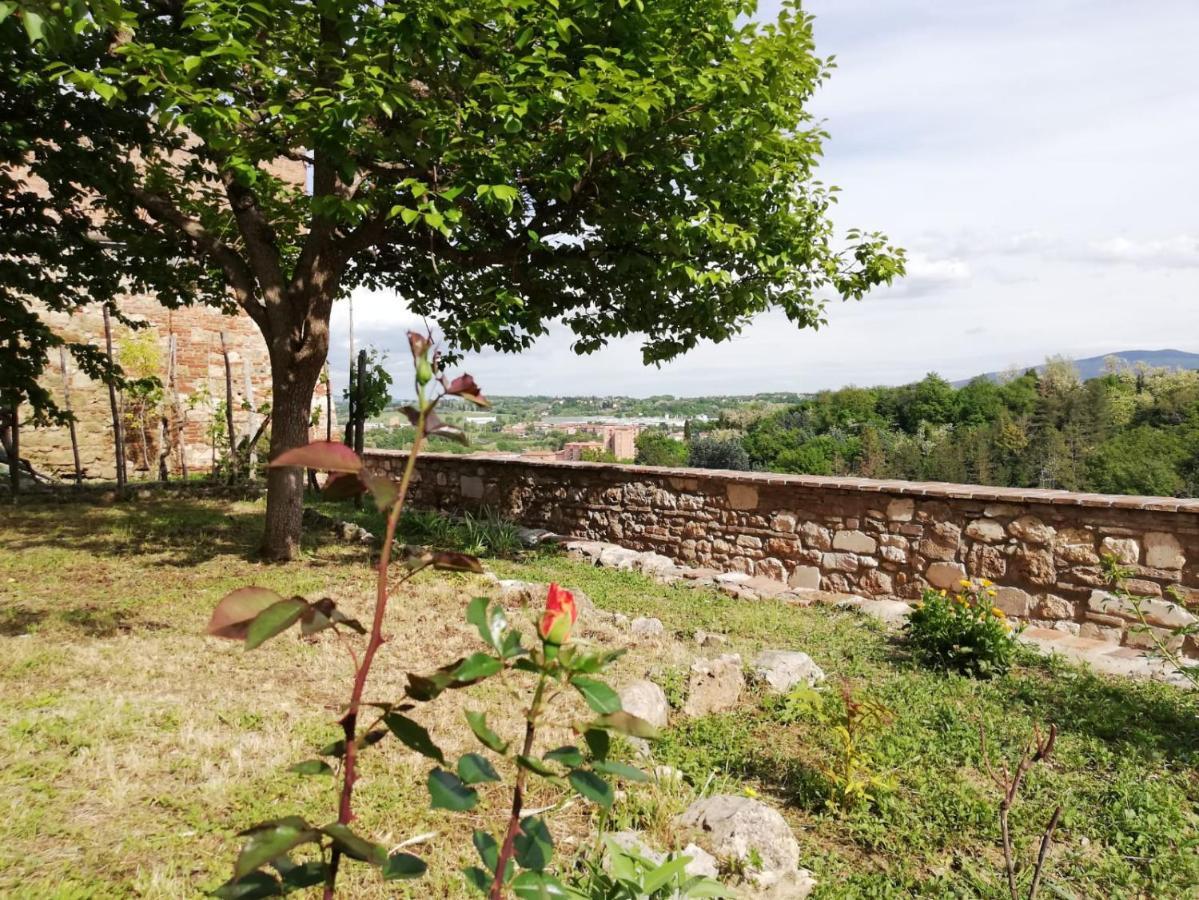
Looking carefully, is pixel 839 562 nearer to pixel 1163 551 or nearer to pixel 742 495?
pixel 742 495

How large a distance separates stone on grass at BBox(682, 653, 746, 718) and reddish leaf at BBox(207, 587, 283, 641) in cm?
297

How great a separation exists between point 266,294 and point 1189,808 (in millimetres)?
6643

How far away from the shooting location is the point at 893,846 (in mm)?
2525

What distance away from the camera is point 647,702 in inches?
132

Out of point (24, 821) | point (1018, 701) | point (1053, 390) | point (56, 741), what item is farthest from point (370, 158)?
point (1053, 390)

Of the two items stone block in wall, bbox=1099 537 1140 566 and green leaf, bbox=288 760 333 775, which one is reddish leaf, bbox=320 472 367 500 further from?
stone block in wall, bbox=1099 537 1140 566

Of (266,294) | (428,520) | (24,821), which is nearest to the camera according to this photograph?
(24,821)

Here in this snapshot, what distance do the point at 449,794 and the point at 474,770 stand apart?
0.05 meters

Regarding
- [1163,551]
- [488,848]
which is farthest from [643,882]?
[1163,551]

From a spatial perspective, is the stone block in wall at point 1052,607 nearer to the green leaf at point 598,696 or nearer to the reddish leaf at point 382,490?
the green leaf at point 598,696

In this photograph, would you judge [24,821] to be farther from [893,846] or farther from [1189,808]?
[1189,808]

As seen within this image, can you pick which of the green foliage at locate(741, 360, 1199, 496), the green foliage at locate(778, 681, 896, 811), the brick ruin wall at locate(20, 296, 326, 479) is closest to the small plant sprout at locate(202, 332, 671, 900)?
the green foliage at locate(778, 681, 896, 811)

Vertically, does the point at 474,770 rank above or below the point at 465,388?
below

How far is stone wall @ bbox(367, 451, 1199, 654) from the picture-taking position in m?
5.03
